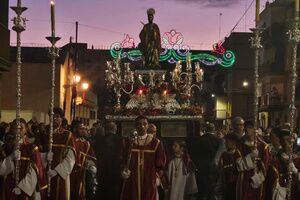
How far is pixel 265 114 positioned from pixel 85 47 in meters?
17.7

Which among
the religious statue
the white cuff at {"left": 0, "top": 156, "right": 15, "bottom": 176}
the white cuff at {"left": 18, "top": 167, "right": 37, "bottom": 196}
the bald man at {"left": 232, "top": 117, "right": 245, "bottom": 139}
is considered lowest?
the white cuff at {"left": 18, "top": 167, "right": 37, "bottom": 196}

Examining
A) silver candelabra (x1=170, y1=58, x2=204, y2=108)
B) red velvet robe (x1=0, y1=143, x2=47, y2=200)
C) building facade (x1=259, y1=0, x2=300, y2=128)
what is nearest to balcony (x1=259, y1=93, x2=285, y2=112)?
building facade (x1=259, y1=0, x2=300, y2=128)

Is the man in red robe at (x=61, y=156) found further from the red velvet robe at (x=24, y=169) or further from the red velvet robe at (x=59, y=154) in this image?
the red velvet robe at (x=24, y=169)

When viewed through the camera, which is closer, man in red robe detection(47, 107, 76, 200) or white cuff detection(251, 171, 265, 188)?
white cuff detection(251, 171, 265, 188)

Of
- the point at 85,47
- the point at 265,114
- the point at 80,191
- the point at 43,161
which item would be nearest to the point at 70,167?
the point at 43,161

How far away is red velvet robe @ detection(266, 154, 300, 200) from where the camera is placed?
8.15 meters

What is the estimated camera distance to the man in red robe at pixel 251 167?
8227 mm

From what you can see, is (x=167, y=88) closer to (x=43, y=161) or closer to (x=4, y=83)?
(x=43, y=161)

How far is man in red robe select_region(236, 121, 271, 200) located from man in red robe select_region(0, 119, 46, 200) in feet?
9.46

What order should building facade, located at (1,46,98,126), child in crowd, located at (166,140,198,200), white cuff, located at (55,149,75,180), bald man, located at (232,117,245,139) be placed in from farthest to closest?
1. building facade, located at (1,46,98,126)
2. child in crowd, located at (166,140,198,200)
3. bald man, located at (232,117,245,139)
4. white cuff, located at (55,149,75,180)

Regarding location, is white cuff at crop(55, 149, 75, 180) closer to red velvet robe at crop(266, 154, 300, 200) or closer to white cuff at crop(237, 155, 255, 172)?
white cuff at crop(237, 155, 255, 172)

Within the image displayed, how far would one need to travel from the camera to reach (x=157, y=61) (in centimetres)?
1521

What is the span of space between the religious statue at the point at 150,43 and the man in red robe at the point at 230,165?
5812 millimetres

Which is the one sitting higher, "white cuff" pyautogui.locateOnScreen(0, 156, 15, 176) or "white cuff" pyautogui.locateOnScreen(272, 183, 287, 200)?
"white cuff" pyautogui.locateOnScreen(0, 156, 15, 176)
